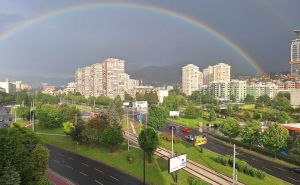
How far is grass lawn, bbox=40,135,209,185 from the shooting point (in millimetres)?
29312

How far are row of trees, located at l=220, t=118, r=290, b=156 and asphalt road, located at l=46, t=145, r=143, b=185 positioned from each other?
58.0ft

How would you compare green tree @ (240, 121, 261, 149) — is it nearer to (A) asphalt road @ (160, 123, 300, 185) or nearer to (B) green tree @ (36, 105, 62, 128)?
(A) asphalt road @ (160, 123, 300, 185)

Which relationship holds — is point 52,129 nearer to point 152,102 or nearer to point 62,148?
point 62,148

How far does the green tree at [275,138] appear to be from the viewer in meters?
37.6

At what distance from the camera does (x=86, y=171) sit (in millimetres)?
32438

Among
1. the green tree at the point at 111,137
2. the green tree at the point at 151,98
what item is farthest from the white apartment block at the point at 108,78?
the green tree at the point at 111,137

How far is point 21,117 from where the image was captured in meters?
73.7

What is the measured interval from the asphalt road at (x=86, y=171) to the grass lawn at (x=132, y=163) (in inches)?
37.1

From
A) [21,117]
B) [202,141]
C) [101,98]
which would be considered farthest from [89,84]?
[202,141]

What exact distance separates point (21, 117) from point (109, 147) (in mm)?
41233

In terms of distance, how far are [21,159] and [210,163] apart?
19.2 m

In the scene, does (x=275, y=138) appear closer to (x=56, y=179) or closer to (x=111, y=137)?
(x=111, y=137)

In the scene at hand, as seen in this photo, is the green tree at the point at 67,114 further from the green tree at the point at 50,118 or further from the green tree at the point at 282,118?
the green tree at the point at 282,118

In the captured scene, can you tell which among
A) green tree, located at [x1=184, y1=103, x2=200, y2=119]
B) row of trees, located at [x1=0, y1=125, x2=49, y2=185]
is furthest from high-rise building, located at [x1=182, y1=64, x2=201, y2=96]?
row of trees, located at [x1=0, y1=125, x2=49, y2=185]
